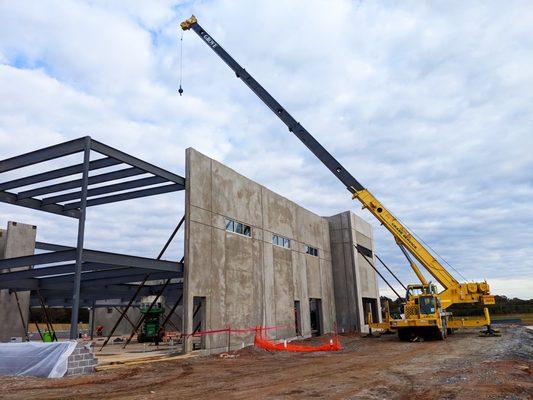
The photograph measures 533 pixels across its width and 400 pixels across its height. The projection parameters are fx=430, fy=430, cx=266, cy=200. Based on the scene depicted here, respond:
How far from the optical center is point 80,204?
665 inches

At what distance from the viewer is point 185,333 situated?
1784 cm

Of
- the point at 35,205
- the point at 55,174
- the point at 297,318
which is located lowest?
the point at 297,318

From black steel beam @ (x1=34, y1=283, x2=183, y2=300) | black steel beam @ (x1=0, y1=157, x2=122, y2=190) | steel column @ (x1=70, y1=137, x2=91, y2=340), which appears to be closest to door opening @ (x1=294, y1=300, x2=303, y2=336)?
black steel beam @ (x1=34, y1=283, x2=183, y2=300)

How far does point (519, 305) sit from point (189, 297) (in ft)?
182

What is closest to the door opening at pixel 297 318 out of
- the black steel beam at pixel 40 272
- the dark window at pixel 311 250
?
the dark window at pixel 311 250

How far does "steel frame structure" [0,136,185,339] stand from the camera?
47.7 feet

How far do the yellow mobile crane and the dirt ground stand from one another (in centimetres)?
637

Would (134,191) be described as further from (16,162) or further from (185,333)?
(185,333)

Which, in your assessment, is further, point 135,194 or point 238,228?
point 238,228

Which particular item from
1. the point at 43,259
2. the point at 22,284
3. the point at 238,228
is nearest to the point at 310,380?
the point at 43,259

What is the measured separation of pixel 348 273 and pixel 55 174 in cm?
2412

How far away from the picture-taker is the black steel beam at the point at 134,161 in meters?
15.6

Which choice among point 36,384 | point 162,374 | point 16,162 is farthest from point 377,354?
point 16,162

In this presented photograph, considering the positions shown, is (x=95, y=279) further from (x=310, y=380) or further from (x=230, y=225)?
(x=310, y=380)
